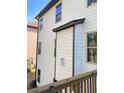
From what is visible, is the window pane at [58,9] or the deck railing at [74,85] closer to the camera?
the deck railing at [74,85]

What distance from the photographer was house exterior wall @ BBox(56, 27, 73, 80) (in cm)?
509

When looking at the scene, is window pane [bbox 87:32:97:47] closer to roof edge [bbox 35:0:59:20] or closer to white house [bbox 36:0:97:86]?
white house [bbox 36:0:97:86]

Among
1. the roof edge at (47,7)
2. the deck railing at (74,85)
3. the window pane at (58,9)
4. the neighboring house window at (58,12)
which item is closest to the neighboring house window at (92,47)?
the deck railing at (74,85)

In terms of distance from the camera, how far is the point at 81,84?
6.56 feet

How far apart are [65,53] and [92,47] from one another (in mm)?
1277

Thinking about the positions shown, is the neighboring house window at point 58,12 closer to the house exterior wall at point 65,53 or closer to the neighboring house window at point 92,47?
the house exterior wall at point 65,53

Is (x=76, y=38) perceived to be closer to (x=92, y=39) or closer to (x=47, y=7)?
(x=92, y=39)

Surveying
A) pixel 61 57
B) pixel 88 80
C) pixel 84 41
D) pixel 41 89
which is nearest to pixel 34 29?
pixel 61 57

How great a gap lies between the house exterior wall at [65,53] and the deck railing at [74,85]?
2664 mm

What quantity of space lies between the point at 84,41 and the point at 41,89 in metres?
3.70

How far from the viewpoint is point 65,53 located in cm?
550

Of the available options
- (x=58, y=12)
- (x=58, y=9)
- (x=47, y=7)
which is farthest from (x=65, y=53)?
(x=47, y=7)

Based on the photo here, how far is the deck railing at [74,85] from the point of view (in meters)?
1.32
